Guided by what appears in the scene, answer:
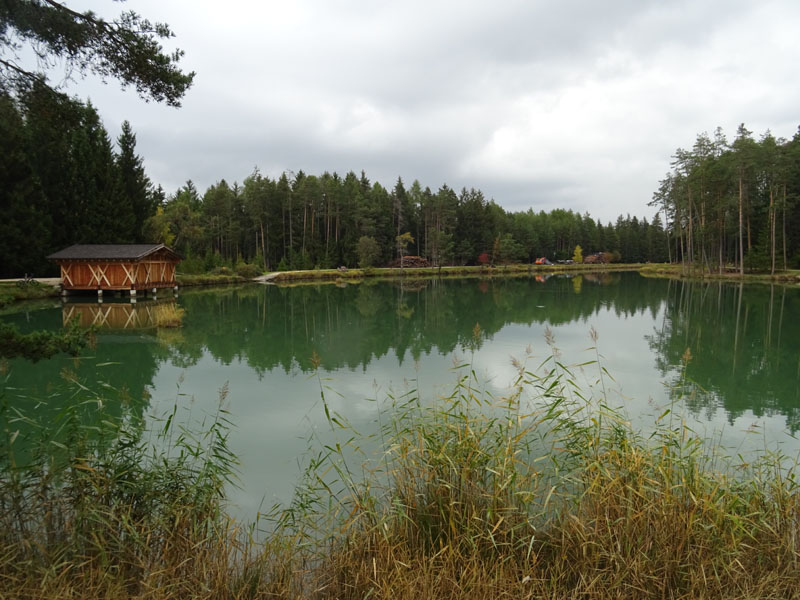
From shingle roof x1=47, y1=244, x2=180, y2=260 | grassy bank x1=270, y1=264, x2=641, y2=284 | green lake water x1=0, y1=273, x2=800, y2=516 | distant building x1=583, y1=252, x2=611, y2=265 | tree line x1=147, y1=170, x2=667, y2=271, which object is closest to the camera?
green lake water x1=0, y1=273, x2=800, y2=516

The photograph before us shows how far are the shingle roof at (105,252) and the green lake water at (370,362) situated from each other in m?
2.49

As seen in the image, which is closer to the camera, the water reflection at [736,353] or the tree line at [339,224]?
the water reflection at [736,353]

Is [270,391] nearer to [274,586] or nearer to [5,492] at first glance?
[5,492]

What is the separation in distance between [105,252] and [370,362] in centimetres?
2102

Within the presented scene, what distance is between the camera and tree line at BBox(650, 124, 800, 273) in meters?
37.2

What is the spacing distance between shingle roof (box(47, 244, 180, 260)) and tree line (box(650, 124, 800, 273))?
136 feet

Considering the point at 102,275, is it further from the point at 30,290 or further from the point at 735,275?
the point at 735,275

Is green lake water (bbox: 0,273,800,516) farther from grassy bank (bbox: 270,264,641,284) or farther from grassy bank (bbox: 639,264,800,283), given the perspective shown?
grassy bank (bbox: 270,264,641,284)

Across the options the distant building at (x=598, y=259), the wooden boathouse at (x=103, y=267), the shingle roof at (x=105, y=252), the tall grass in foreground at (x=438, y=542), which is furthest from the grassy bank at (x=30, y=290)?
the distant building at (x=598, y=259)

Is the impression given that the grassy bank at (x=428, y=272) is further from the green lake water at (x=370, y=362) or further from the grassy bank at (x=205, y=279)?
the green lake water at (x=370, y=362)

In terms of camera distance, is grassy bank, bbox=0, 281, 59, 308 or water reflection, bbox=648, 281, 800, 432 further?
grassy bank, bbox=0, 281, 59, 308

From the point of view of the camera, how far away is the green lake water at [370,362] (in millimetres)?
6496

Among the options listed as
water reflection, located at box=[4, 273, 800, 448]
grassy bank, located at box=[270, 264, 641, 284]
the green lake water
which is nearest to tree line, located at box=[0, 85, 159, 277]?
the green lake water

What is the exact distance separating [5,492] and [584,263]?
7997cm
